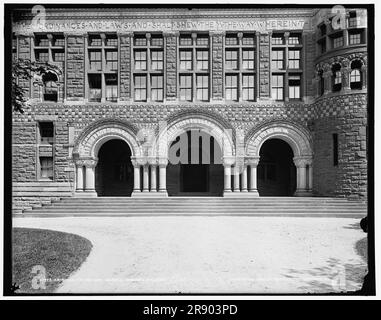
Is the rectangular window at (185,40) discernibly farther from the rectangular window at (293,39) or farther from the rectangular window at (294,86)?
the rectangular window at (294,86)

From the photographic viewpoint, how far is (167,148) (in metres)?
16.6

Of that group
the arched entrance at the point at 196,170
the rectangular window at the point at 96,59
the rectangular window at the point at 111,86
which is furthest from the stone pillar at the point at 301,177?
the rectangular window at the point at 96,59

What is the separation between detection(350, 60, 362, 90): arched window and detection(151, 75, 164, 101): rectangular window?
9.81 meters

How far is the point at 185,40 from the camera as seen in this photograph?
17.1 metres

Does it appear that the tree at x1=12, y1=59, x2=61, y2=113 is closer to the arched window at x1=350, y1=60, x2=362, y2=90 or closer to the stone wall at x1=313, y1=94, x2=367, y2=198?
the stone wall at x1=313, y1=94, x2=367, y2=198

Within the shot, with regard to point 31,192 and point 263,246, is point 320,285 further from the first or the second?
point 31,192

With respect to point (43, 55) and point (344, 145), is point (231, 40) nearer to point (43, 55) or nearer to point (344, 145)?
point (344, 145)

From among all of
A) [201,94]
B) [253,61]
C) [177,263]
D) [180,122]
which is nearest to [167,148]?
[180,122]

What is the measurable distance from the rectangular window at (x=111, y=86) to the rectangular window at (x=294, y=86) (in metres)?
9.58

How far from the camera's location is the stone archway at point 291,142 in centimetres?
1659

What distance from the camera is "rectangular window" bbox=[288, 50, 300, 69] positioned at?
55.6ft

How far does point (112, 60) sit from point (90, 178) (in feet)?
21.7

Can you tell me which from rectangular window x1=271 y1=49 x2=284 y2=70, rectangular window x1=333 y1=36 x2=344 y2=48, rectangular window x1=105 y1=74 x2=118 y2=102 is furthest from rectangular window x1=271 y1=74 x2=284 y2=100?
rectangular window x1=105 y1=74 x2=118 y2=102

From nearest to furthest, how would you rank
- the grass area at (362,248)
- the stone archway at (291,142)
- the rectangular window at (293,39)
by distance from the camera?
the grass area at (362,248) < the stone archway at (291,142) < the rectangular window at (293,39)
